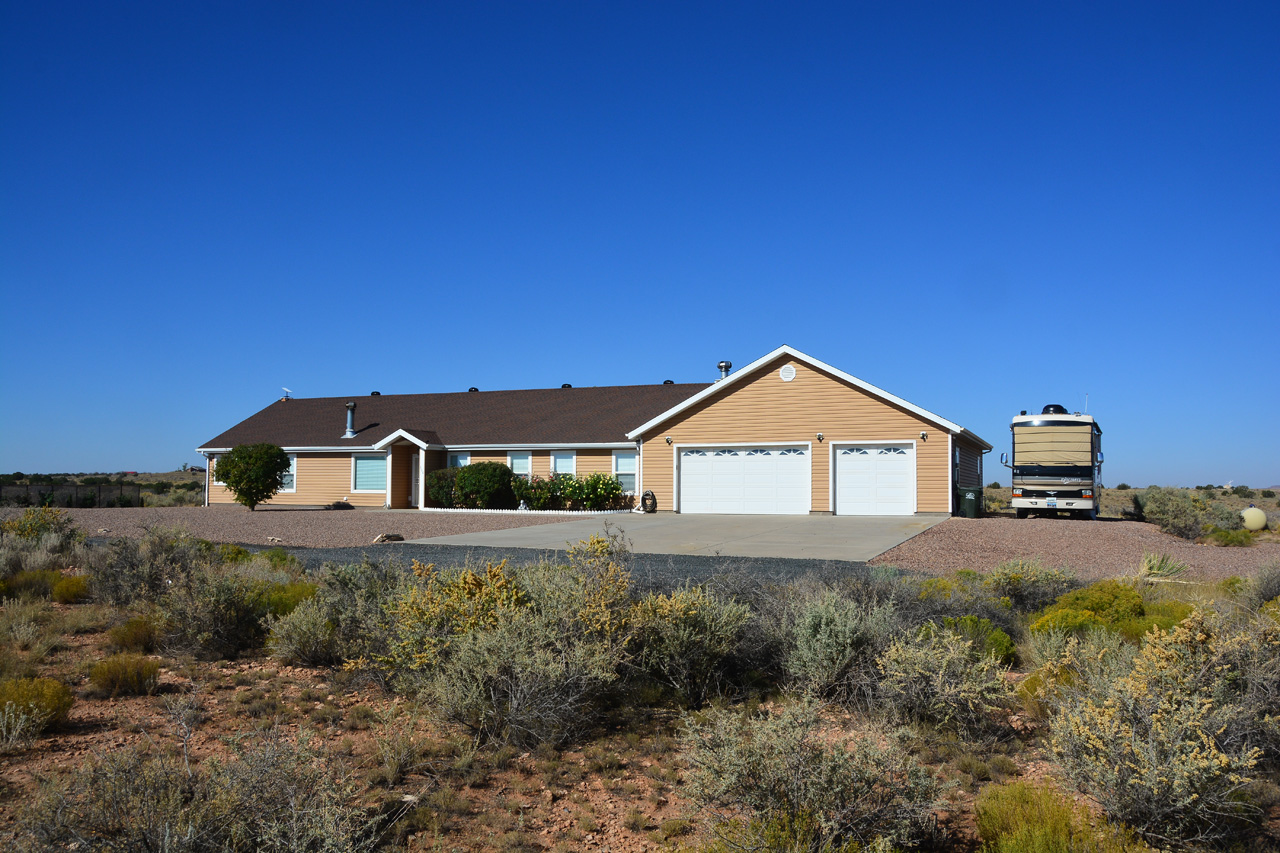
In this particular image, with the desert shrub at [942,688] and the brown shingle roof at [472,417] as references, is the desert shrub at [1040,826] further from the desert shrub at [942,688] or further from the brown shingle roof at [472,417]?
the brown shingle roof at [472,417]

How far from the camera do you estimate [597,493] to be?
27.0m

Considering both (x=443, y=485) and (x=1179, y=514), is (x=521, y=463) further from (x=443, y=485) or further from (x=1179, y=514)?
(x=1179, y=514)

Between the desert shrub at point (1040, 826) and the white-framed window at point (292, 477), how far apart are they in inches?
1266

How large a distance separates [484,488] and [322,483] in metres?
8.54

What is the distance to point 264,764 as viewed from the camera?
11.8ft

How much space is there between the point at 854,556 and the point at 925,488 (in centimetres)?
1123

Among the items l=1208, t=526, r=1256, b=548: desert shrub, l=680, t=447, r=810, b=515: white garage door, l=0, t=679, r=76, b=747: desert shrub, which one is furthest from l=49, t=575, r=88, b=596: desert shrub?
l=1208, t=526, r=1256, b=548: desert shrub

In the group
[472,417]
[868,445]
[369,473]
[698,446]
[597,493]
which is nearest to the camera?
[868,445]

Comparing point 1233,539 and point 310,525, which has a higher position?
point 1233,539

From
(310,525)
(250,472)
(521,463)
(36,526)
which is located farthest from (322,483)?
(36,526)

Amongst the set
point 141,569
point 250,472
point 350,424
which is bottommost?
point 141,569

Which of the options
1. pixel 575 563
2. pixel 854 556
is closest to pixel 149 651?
pixel 575 563

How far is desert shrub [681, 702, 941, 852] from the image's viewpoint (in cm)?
345

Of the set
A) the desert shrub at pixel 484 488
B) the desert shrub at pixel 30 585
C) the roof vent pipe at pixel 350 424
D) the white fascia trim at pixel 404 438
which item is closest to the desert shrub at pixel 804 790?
the desert shrub at pixel 30 585
